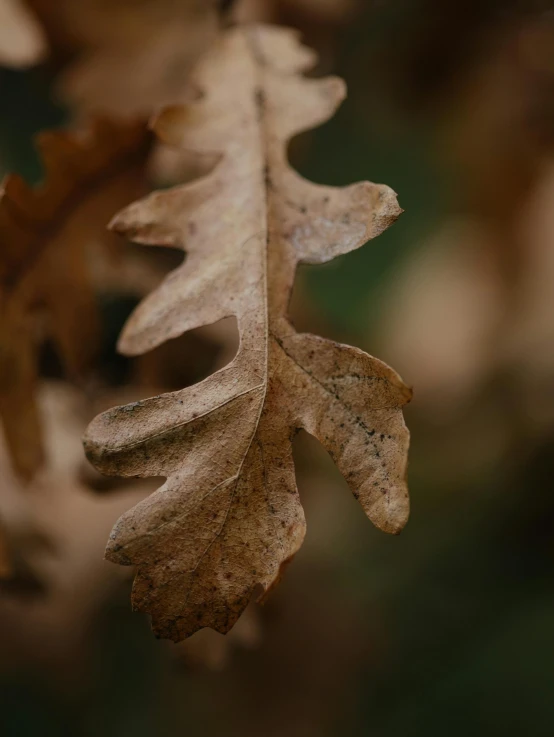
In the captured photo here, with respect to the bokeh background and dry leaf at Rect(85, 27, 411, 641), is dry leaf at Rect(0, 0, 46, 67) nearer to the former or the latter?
the bokeh background

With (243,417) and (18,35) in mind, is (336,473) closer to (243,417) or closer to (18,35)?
(243,417)

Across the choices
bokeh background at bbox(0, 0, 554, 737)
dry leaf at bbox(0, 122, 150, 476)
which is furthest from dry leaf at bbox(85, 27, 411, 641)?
bokeh background at bbox(0, 0, 554, 737)

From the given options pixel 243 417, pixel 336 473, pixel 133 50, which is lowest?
pixel 336 473

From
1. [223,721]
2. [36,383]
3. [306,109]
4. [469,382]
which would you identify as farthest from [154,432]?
[469,382]

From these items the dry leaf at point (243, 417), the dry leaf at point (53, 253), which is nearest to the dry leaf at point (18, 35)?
the dry leaf at point (53, 253)

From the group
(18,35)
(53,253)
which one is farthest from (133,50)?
(53,253)

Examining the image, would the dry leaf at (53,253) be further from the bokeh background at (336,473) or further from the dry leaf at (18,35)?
the dry leaf at (18,35)

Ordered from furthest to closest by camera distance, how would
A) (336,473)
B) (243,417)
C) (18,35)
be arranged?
(336,473), (18,35), (243,417)

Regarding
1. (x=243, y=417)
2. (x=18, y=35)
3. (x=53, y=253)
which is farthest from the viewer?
(x=18, y=35)
